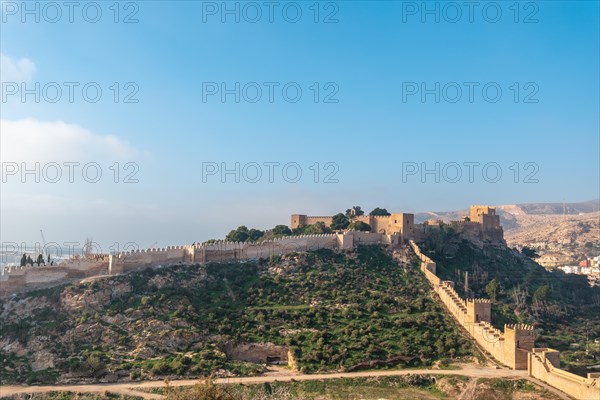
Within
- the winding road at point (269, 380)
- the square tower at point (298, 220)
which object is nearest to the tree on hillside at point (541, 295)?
the winding road at point (269, 380)

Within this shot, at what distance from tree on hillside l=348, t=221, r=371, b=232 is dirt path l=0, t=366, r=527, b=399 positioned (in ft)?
79.2

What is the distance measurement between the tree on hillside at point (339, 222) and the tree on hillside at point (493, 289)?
17.4m

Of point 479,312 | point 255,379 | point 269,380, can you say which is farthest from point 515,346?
point 255,379

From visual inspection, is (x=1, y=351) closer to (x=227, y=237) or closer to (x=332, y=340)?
(x=332, y=340)

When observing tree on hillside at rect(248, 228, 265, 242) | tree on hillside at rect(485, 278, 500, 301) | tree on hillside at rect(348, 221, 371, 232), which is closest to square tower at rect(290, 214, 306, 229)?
tree on hillside at rect(248, 228, 265, 242)

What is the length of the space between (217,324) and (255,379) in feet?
25.1

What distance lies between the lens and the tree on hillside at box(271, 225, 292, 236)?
60.0 m

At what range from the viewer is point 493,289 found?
1885 inches

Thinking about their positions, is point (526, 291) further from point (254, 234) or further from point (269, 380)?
point (269, 380)

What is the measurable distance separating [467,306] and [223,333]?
693 inches

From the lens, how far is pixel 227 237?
59.8 meters

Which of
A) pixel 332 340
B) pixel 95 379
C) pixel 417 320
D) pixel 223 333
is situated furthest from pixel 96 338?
pixel 417 320

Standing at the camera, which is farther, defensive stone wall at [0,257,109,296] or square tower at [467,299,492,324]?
defensive stone wall at [0,257,109,296]

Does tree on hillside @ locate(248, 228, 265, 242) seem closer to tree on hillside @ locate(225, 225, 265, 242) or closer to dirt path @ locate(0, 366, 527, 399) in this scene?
tree on hillside @ locate(225, 225, 265, 242)
